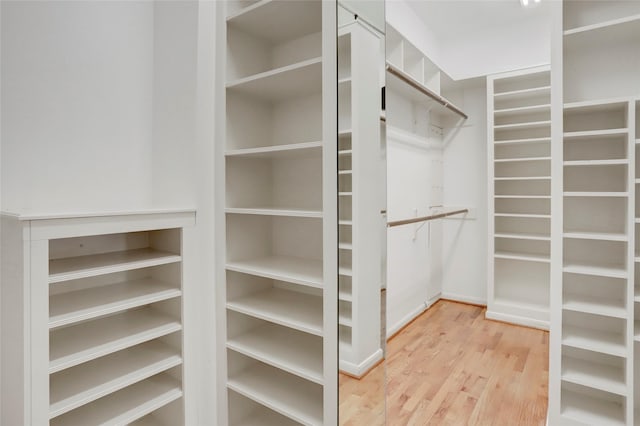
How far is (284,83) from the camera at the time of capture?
150 cm

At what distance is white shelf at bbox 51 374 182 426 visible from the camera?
4.25 feet

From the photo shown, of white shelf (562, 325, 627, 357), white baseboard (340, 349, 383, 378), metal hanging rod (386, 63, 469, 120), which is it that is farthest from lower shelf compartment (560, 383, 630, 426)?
metal hanging rod (386, 63, 469, 120)

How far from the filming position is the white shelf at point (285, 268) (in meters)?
1.31

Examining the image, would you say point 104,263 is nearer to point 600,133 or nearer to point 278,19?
point 278,19

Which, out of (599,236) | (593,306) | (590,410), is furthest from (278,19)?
(590,410)

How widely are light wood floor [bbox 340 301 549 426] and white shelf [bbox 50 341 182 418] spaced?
2.60ft

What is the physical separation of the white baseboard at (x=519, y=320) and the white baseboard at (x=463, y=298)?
434 mm

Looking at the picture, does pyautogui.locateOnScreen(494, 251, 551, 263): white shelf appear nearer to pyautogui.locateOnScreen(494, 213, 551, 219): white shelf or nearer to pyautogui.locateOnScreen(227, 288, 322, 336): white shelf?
pyautogui.locateOnScreen(494, 213, 551, 219): white shelf

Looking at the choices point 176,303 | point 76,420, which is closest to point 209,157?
point 176,303

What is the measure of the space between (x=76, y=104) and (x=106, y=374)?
1164 mm

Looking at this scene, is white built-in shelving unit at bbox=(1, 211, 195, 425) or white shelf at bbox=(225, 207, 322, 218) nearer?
white built-in shelving unit at bbox=(1, 211, 195, 425)

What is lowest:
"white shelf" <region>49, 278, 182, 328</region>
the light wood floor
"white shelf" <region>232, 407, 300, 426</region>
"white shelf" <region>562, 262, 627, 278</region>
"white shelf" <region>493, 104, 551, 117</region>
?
the light wood floor

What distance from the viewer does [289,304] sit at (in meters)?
1.58

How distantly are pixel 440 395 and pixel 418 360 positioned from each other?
494 mm
